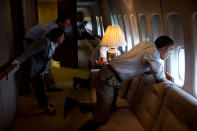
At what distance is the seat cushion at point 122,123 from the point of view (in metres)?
2.54

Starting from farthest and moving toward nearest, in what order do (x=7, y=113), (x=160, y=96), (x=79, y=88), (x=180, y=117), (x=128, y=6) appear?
(x=79, y=88) → (x=128, y=6) → (x=7, y=113) → (x=160, y=96) → (x=180, y=117)

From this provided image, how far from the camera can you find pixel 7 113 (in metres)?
3.25

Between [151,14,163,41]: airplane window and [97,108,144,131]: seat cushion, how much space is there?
59.4 inches

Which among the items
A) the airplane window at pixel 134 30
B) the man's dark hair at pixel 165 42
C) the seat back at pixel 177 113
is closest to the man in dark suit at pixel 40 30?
the airplane window at pixel 134 30

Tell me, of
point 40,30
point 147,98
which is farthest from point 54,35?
point 147,98

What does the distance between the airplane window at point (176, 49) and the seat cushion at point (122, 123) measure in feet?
3.21

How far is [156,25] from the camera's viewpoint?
3686mm

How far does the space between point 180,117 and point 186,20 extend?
48.4 inches

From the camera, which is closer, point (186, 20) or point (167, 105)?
point (167, 105)

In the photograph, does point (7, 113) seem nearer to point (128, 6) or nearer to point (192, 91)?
point (192, 91)

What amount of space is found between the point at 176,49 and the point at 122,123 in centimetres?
131

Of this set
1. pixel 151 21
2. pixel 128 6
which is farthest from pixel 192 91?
pixel 128 6

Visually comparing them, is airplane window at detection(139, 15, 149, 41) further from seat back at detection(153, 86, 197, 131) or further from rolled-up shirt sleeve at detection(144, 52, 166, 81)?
seat back at detection(153, 86, 197, 131)

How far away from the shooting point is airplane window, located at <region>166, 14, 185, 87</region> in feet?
9.78
